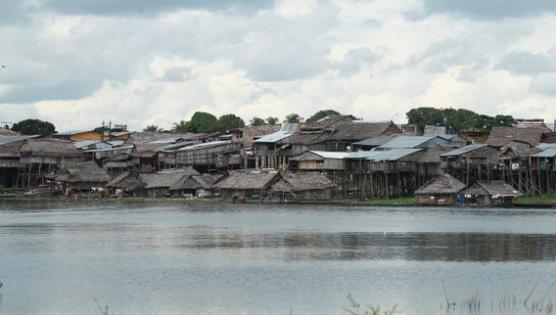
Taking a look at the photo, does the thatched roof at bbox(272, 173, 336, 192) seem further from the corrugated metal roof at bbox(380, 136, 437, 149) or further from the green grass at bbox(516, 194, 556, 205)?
the green grass at bbox(516, 194, 556, 205)

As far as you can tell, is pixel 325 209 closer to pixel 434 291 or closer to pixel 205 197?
pixel 205 197

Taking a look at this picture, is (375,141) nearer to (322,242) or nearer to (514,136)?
(514,136)

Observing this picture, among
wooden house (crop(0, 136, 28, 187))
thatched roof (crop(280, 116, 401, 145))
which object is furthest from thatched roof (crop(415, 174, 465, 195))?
wooden house (crop(0, 136, 28, 187))

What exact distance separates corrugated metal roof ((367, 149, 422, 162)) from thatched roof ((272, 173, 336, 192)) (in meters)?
4.20

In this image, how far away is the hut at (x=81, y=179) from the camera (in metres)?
92.3

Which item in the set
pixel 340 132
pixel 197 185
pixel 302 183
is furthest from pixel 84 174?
pixel 302 183

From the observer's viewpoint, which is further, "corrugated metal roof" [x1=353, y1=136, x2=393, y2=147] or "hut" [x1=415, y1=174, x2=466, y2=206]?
"corrugated metal roof" [x1=353, y1=136, x2=393, y2=147]

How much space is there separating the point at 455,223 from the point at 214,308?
3031cm

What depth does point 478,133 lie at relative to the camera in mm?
92562

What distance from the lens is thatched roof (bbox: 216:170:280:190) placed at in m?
79.8

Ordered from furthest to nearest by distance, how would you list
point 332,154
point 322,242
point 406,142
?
1. point 332,154
2. point 406,142
3. point 322,242

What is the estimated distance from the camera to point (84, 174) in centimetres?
9281

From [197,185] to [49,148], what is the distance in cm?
2042

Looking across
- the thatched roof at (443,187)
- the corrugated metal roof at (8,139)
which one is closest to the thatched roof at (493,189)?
the thatched roof at (443,187)
